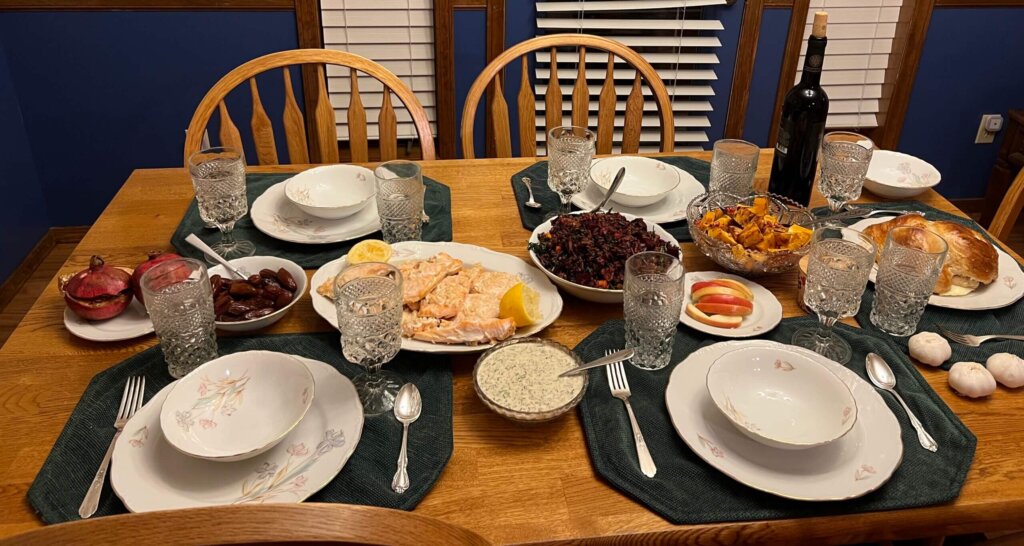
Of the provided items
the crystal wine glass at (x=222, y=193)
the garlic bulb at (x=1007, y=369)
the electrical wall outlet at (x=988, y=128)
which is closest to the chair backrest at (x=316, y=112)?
the crystal wine glass at (x=222, y=193)

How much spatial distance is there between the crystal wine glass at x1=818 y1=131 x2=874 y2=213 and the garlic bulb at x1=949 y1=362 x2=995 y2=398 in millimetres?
521

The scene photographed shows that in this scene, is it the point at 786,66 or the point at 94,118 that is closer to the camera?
the point at 94,118

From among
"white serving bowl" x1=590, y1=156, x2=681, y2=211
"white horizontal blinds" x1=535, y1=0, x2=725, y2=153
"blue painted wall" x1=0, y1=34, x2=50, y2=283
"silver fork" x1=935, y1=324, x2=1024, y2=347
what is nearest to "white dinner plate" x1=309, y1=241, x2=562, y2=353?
"white serving bowl" x1=590, y1=156, x2=681, y2=211

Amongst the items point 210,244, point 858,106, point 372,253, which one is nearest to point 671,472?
point 372,253

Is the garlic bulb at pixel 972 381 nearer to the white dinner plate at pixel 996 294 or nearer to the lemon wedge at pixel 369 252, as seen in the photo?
the white dinner plate at pixel 996 294

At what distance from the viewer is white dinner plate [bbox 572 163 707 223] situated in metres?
1.61

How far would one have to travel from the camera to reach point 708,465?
967 mm

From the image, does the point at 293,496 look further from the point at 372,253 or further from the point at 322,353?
the point at 372,253

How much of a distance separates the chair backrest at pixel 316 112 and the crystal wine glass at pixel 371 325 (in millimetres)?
903

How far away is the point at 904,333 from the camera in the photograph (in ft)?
4.03

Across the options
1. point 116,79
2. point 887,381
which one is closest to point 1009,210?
point 887,381

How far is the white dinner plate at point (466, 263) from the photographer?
116 cm

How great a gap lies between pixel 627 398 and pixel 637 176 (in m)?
0.82

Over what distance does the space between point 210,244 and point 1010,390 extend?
54.2 inches
